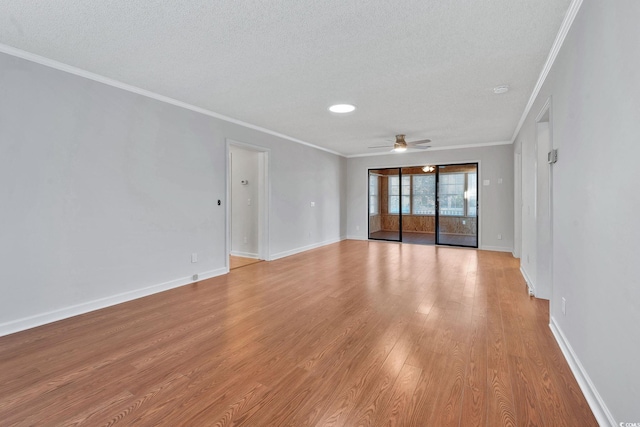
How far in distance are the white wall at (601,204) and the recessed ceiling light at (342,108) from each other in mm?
2263

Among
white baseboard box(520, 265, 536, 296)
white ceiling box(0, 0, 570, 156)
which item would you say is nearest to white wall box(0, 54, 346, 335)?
white ceiling box(0, 0, 570, 156)

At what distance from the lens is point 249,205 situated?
19.8 ft

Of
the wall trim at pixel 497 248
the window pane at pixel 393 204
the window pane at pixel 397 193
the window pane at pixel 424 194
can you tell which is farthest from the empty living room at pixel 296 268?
the window pane at pixel 393 204

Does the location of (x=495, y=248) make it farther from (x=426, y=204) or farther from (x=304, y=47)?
(x=304, y=47)

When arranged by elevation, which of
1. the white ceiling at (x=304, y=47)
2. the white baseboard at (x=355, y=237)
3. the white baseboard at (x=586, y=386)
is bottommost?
the white baseboard at (x=586, y=386)

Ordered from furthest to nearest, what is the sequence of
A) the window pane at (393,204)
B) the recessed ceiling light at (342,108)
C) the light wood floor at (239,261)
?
the window pane at (393,204) < the light wood floor at (239,261) < the recessed ceiling light at (342,108)

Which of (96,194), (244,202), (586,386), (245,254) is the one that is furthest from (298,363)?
(244,202)

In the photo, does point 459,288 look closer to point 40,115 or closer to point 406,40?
point 406,40

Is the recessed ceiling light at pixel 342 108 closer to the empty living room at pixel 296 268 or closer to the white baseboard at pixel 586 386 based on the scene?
the empty living room at pixel 296 268

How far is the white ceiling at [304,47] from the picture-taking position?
2037mm

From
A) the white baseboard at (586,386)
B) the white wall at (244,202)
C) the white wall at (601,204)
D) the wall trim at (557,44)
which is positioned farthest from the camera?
the white wall at (244,202)

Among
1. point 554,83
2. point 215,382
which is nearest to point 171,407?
point 215,382

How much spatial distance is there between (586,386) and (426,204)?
22.3 feet

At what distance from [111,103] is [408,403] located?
389 centimetres
